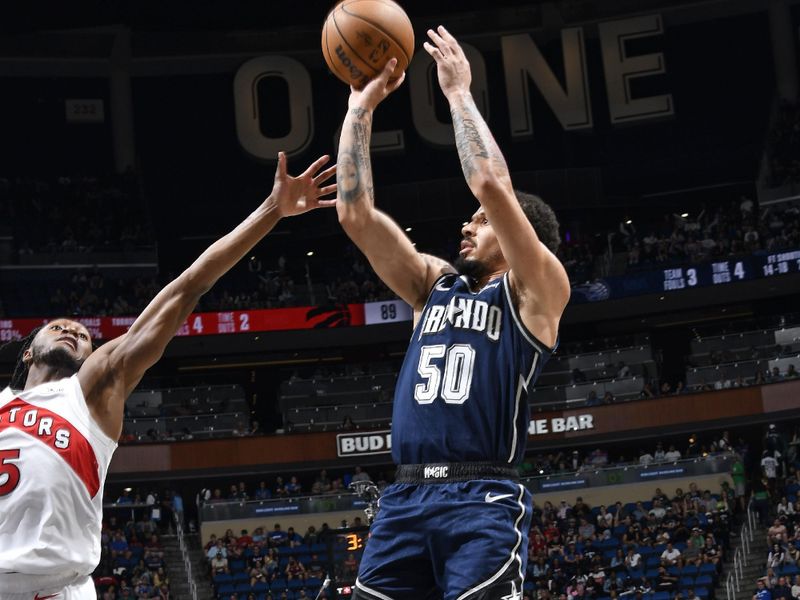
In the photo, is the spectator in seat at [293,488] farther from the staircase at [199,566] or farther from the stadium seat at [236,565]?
the stadium seat at [236,565]

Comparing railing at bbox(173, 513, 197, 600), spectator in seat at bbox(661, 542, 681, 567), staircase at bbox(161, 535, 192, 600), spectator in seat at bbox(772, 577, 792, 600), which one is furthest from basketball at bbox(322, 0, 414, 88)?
railing at bbox(173, 513, 197, 600)

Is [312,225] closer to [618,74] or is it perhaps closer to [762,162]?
[618,74]

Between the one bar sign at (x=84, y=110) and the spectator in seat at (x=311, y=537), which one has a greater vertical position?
the one bar sign at (x=84, y=110)

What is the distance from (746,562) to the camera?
75.9 feet

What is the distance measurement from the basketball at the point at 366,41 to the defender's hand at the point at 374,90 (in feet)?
→ 0.17

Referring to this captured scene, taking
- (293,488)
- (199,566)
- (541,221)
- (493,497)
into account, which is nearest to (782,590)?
(293,488)

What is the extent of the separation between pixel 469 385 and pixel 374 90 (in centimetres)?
146

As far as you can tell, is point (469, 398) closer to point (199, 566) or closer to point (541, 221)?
point (541, 221)

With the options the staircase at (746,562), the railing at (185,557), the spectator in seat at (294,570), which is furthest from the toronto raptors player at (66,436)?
the railing at (185,557)

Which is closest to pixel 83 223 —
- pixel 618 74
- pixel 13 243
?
pixel 13 243

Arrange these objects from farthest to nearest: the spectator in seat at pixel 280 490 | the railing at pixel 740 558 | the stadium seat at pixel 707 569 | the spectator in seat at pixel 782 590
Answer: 1. the spectator in seat at pixel 280 490
2. the railing at pixel 740 558
3. the stadium seat at pixel 707 569
4. the spectator in seat at pixel 782 590

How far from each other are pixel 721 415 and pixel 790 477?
3.35 meters

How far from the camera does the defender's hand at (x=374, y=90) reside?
4.80 m

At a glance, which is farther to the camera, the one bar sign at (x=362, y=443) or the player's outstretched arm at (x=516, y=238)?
the one bar sign at (x=362, y=443)
